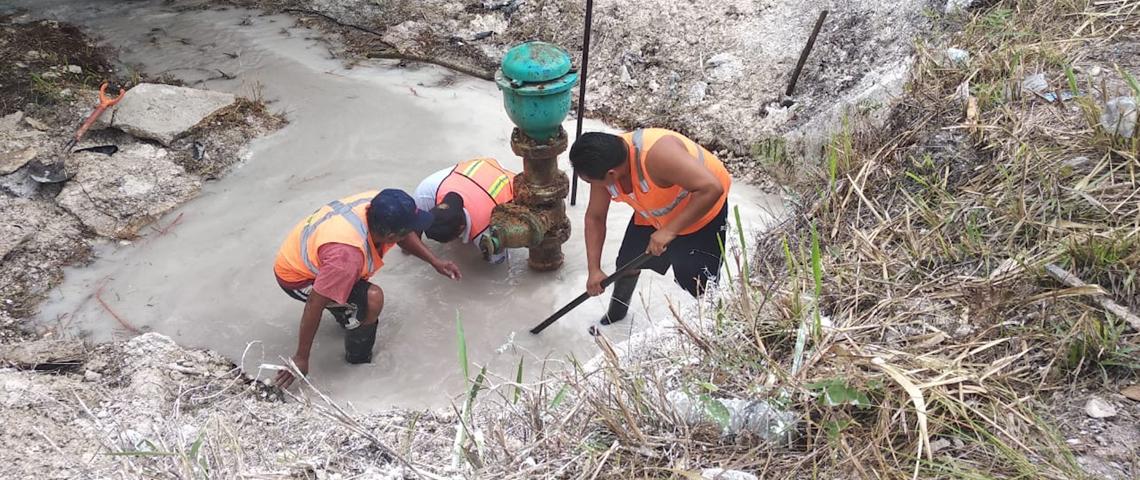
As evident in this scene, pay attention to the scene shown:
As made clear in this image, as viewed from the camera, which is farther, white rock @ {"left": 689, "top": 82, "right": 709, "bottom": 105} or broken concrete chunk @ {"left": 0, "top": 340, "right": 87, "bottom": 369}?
white rock @ {"left": 689, "top": 82, "right": 709, "bottom": 105}

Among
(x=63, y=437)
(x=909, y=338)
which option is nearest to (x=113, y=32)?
(x=63, y=437)

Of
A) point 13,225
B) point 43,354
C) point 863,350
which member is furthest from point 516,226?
point 13,225

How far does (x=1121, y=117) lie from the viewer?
198cm

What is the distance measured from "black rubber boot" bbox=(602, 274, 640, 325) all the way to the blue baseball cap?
0.86 m

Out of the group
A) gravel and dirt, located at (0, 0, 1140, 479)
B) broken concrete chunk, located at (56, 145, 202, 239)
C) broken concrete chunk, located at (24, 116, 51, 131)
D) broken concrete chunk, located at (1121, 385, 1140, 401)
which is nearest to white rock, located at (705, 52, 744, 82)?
gravel and dirt, located at (0, 0, 1140, 479)

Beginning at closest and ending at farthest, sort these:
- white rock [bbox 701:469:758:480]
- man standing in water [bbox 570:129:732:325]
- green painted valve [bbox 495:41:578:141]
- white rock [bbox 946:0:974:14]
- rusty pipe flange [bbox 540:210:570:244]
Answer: white rock [bbox 701:469:758:480]
man standing in water [bbox 570:129:732:325]
green painted valve [bbox 495:41:578:141]
rusty pipe flange [bbox 540:210:570:244]
white rock [bbox 946:0:974:14]

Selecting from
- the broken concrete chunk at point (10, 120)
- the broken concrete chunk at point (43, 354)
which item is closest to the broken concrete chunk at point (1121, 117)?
the broken concrete chunk at point (43, 354)

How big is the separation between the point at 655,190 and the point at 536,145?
0.55 metres

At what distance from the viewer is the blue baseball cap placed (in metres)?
2.57

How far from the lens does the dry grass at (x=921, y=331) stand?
147 cm

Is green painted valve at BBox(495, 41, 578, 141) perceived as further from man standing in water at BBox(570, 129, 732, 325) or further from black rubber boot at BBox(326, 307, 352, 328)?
black rubber boot at BBox(326, 307, 352, 328)

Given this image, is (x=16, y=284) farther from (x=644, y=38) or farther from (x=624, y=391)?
(x=644, y=38)

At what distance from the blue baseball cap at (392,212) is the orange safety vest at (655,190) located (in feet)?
2.38

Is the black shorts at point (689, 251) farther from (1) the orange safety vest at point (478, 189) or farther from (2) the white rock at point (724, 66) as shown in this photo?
(2) the white rock at point (724, 66)
